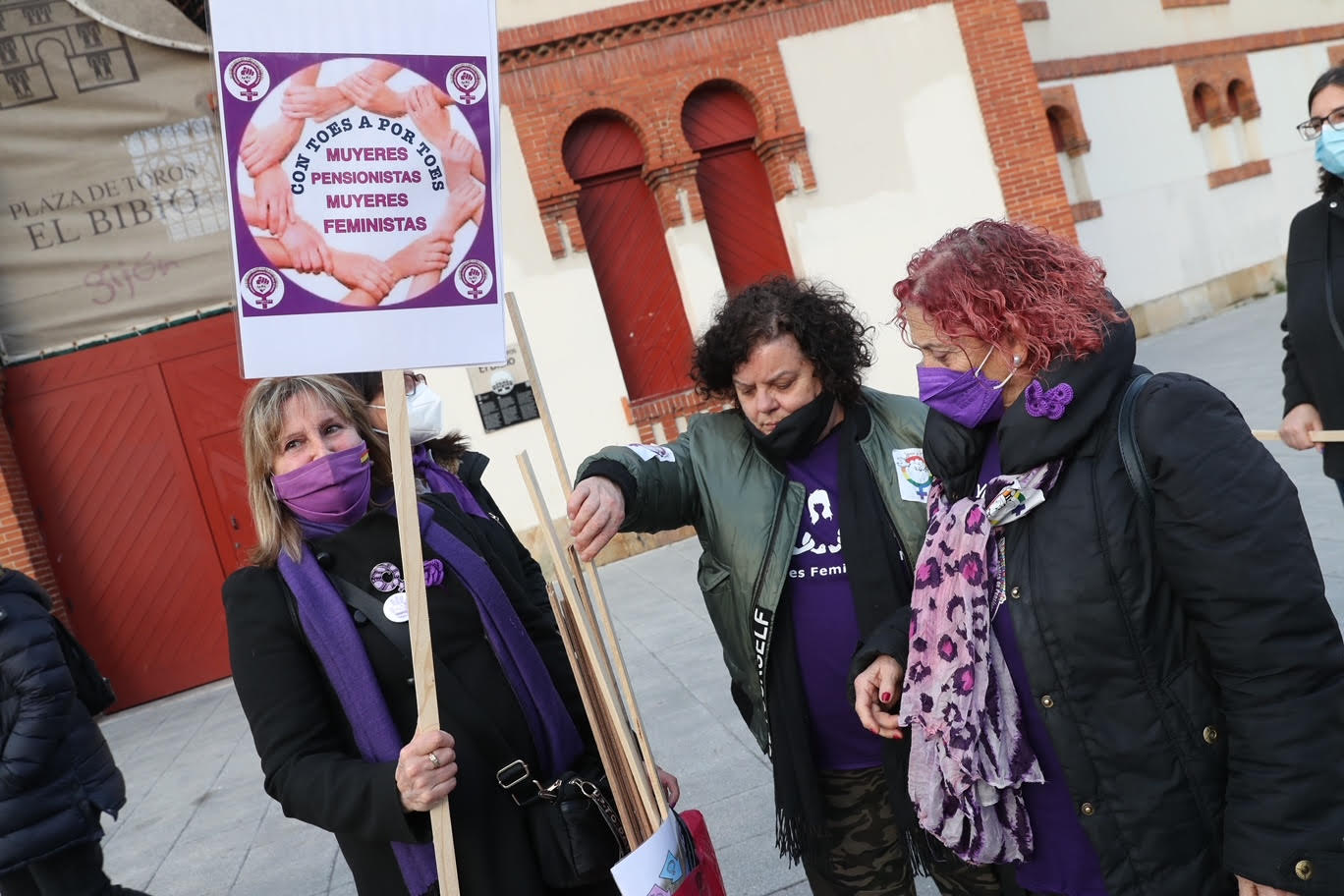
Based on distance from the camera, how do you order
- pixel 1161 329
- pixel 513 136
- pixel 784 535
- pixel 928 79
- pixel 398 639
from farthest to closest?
pixel 1161 329
pixel 928 79
pixel 513 136
pixel 784 535
pixel 398 639

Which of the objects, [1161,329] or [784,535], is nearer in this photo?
[784,535]

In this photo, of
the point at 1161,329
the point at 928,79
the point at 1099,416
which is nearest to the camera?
the point at 1099,416

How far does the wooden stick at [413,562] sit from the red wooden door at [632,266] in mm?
8810

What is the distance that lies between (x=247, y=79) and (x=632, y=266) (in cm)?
913

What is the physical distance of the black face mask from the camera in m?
2.31

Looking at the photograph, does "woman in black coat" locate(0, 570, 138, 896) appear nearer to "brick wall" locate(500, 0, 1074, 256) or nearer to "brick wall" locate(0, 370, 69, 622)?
"brick wall" locate(0, 370, 69, 622)

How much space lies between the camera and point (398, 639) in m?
2.02

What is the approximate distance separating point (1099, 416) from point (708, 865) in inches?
47.7

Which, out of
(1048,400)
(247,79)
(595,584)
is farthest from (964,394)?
(247,79)

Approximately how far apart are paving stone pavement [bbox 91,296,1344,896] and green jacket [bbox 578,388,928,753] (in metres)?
1.43

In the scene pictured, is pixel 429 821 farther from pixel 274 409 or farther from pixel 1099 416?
pixel 1099 416

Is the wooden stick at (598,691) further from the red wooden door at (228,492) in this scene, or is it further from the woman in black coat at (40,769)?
the red wooden door at (228,492)

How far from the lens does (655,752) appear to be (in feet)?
15.9

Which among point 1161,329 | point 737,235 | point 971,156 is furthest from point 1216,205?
point 737,235
